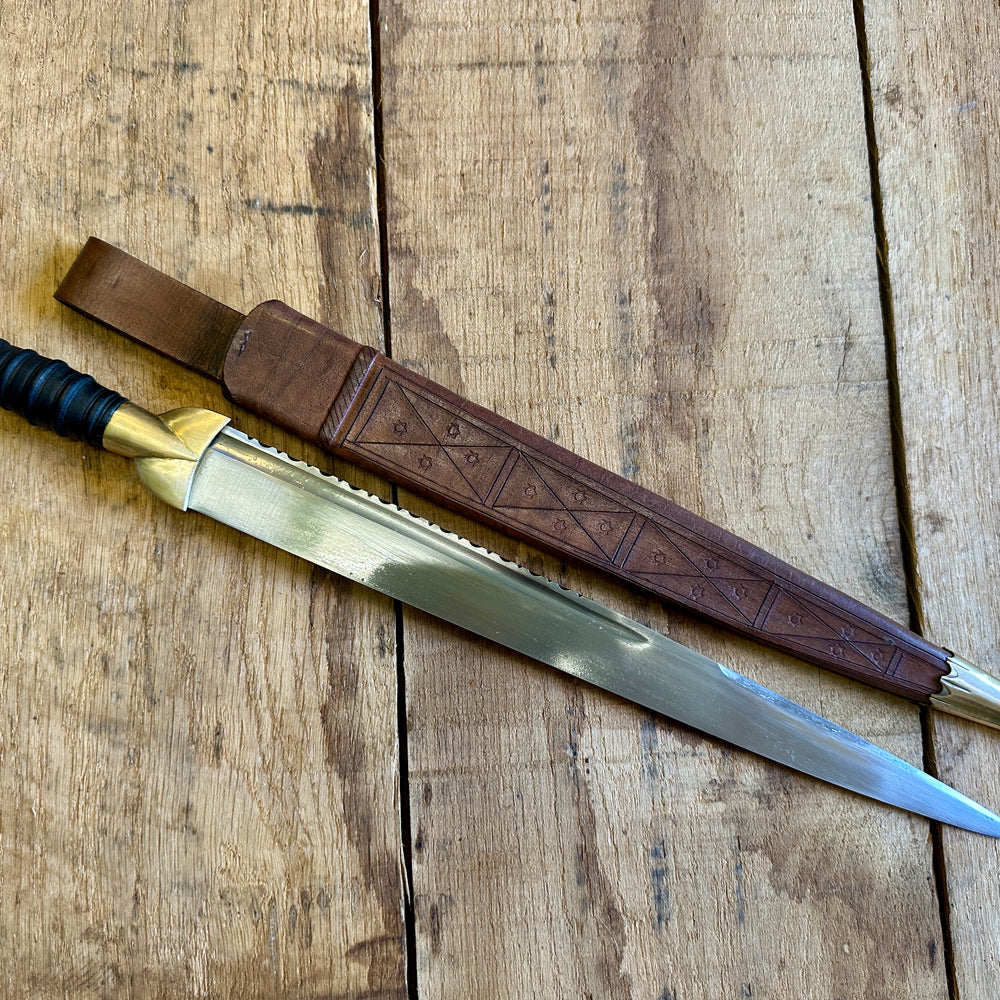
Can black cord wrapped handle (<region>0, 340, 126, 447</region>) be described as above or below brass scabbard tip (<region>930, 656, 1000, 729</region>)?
above

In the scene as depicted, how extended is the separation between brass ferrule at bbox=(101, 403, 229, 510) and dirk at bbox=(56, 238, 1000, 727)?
0.10 meters

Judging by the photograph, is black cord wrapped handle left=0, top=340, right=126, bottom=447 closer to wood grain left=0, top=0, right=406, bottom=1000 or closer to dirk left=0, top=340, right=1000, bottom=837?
dirk left=0, top=340, right=1000, bottom=837

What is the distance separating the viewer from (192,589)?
138cm

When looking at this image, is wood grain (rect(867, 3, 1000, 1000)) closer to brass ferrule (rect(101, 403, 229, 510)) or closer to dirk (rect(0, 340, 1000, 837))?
dirk (rect(0, 340, 1000, 837))

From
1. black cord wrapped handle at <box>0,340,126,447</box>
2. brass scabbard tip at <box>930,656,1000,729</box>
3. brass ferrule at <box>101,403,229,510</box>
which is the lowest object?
brass scabbard tip at <box>930,656,1000,729</box>

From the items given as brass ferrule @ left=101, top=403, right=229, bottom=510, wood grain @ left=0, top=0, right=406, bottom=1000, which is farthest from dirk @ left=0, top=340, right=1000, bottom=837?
wood grain @ left=0, top=0, right=406, bottom=1000

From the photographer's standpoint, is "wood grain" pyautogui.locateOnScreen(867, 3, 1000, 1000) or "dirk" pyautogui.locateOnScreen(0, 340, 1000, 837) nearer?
"dirk" pyautogui.locateOnScreen(0, 340, 1000, 837)

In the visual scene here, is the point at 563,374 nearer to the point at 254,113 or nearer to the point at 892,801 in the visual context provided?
the point at 254,113

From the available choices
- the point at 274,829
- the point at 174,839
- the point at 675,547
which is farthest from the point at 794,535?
the point at 174,839

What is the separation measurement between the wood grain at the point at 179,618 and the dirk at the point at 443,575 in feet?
0.37

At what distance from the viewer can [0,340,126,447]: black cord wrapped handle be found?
1.25 m

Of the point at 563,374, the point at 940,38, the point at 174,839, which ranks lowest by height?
the point at 174,839

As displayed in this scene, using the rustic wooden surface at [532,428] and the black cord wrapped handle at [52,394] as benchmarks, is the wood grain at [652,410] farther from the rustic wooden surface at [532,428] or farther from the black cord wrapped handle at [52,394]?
the black cord wrapped handle at [52,394]

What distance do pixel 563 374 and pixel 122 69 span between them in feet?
2.91
